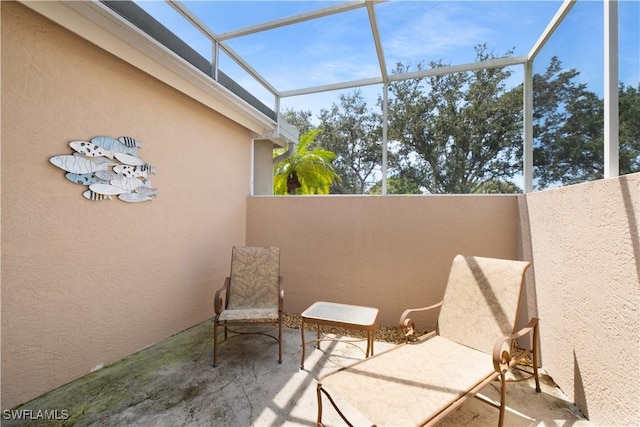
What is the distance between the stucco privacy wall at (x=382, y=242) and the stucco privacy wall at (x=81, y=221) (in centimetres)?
152

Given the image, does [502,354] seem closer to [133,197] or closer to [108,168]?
[133,197]

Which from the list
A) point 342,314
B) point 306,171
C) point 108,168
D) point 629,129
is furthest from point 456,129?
point 108,168

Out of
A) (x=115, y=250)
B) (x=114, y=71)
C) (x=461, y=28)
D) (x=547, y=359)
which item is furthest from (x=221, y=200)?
(x=547, y=359)

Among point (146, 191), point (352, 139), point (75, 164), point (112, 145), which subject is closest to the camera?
point (75, 164)

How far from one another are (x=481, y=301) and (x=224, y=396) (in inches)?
103

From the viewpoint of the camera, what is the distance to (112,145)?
10.3ft

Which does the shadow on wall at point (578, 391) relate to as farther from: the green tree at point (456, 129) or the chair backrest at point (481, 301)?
the green tree at point (456, 129)

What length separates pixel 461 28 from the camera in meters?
4.05

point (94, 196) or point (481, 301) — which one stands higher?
point (94, 196)

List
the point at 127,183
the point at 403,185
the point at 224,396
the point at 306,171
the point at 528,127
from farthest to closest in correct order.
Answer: the point at 306,171 → the point at 403,185 → the point at 528,127 → the point at 127,183 → the point at 224,396

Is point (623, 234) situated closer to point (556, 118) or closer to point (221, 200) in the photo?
point (556, 118)

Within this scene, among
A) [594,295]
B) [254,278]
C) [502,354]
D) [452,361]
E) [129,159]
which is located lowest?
[452,361]

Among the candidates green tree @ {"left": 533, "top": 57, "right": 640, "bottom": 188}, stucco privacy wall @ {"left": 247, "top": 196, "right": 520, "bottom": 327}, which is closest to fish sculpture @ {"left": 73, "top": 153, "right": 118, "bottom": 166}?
stucco privacy wall @ {"left": 247, "top": 196, "right": 520, "bottom": 327}

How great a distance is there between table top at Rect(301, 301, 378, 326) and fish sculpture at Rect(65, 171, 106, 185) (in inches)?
104
